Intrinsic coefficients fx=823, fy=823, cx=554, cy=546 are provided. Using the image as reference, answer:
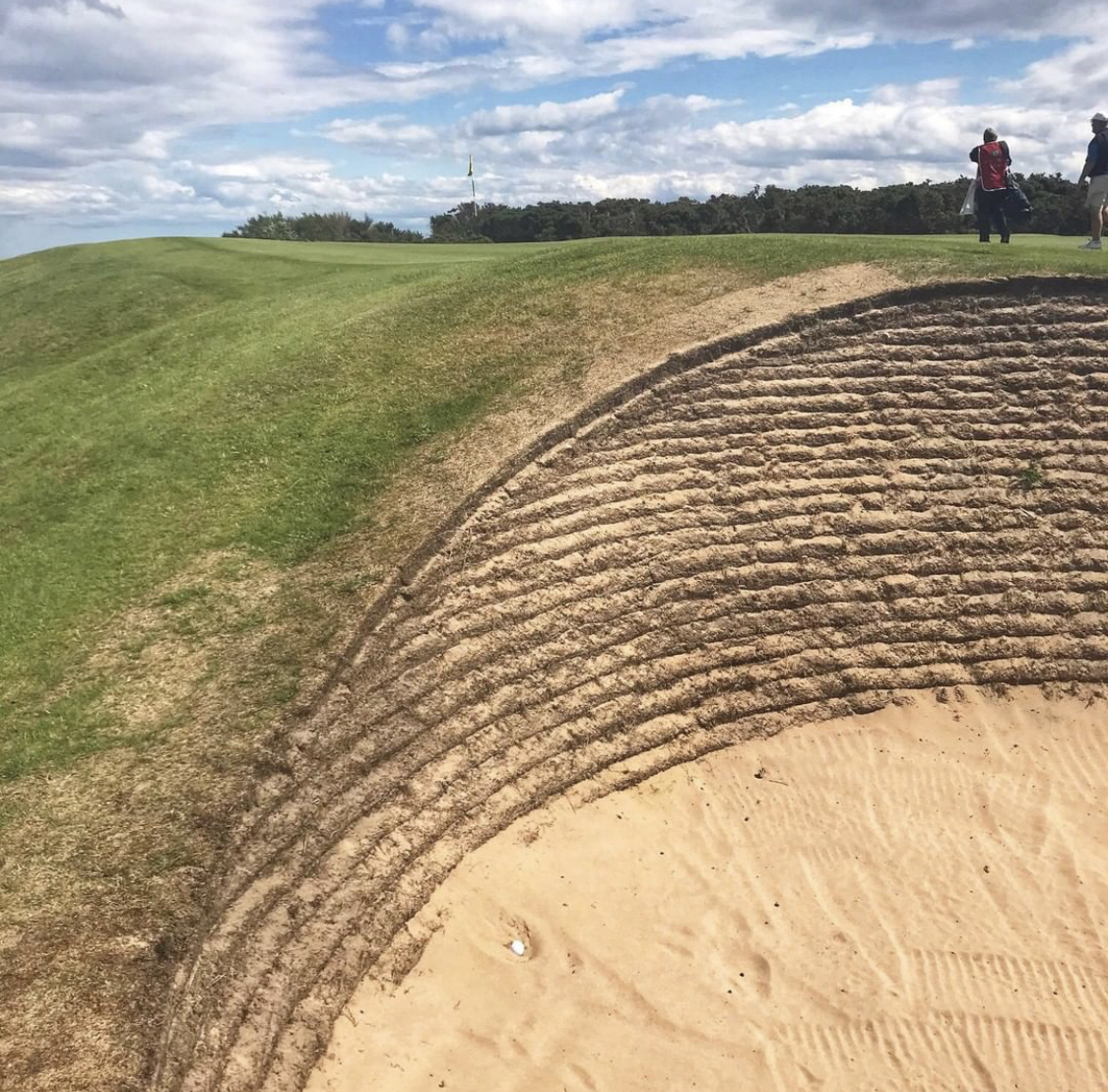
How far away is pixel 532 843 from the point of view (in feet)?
28.5

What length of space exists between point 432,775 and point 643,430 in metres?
5.40

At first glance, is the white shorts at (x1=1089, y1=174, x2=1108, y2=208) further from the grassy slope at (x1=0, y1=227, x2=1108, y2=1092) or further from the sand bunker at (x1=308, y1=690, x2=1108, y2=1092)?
the sand bunker at (x1=308, y1=690, x2=1108, y2=1092)

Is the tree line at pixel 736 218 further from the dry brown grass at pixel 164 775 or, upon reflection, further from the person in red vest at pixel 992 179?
the dry brown grass at pixel 164 775

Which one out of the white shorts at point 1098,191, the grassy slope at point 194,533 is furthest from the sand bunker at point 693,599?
the white shorts at point 1098,191

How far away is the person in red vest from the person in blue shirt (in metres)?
1.24

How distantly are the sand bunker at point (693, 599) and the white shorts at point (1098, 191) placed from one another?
300cm

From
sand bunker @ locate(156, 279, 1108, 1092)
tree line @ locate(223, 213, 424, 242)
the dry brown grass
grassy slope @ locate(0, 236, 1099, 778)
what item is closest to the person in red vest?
grassy slope @ locate(0, 236, 1099, 778)

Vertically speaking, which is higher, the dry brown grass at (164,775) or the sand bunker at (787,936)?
the dry brown grass at (164,775)

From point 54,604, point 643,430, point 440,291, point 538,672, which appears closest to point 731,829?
point 538,672

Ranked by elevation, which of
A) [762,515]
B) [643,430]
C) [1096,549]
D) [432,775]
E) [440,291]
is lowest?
[432,775]

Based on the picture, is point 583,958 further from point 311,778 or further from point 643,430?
point 643,430

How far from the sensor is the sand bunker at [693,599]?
775cm

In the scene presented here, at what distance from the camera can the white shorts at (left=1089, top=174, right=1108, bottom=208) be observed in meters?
14.1

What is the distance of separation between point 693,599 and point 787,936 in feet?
13.2
